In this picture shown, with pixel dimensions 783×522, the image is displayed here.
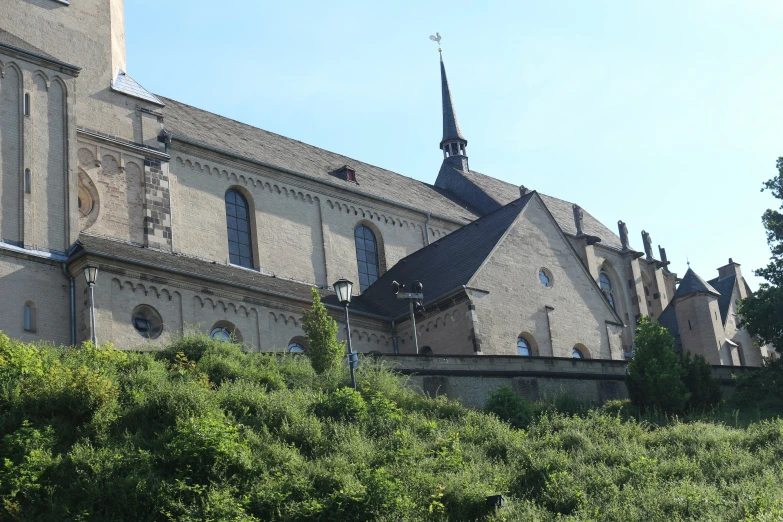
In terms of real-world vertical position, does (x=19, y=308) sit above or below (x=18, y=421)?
Answer: above

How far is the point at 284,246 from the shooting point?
4559 centimetres

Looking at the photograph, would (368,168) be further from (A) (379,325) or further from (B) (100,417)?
(B) (100,417)

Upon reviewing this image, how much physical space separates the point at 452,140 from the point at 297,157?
17644 millimetres

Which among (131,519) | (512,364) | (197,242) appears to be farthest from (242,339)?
(131,519)

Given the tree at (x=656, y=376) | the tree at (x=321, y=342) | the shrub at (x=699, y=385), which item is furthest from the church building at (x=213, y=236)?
the shrub at (x=699, y=385)

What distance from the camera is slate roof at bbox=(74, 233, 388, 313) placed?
1432 inches

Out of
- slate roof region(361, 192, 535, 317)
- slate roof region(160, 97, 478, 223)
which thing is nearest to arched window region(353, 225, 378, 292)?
slate roof region(361, 192, 535, 317)

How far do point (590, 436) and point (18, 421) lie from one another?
539 inches

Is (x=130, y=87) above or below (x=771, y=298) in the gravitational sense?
above

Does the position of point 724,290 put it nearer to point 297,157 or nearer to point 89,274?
point 297,157

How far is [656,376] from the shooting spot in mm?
35406

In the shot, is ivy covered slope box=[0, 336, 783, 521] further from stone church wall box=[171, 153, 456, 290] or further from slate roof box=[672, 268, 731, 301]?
slate roof box=[672, 268, 731, 301]

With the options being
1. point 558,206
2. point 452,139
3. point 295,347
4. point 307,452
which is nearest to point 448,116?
point 452,139

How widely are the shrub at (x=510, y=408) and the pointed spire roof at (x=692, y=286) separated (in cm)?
2536
